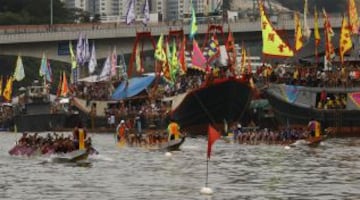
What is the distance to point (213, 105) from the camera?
8669cm

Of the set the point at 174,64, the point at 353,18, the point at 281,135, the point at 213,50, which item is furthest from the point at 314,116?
the point at 174,64

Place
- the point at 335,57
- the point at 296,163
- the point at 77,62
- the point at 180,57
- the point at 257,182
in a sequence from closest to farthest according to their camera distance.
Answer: the point at 257,182 → the point at 296,163 → the point at 335,57 → the point at 180,57 → the point at 77,62

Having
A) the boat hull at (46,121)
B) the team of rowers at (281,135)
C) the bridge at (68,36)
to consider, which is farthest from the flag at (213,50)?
the bridge at (68,36)

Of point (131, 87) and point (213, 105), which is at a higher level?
point (131, 87)

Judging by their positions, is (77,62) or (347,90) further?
(77,62)

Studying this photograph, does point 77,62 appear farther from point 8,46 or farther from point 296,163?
point 296,163

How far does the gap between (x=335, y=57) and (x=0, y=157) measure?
1560 inches

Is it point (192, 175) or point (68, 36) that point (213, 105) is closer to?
point (68, 36)

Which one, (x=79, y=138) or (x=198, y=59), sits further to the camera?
(x=198, y=59)

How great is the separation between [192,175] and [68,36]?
77.2 meters

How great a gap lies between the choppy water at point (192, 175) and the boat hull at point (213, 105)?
21.3 meters

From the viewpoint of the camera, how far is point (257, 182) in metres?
42.6

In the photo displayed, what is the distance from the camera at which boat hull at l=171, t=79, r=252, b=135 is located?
85438mm

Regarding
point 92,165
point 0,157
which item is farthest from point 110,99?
point 92,165
